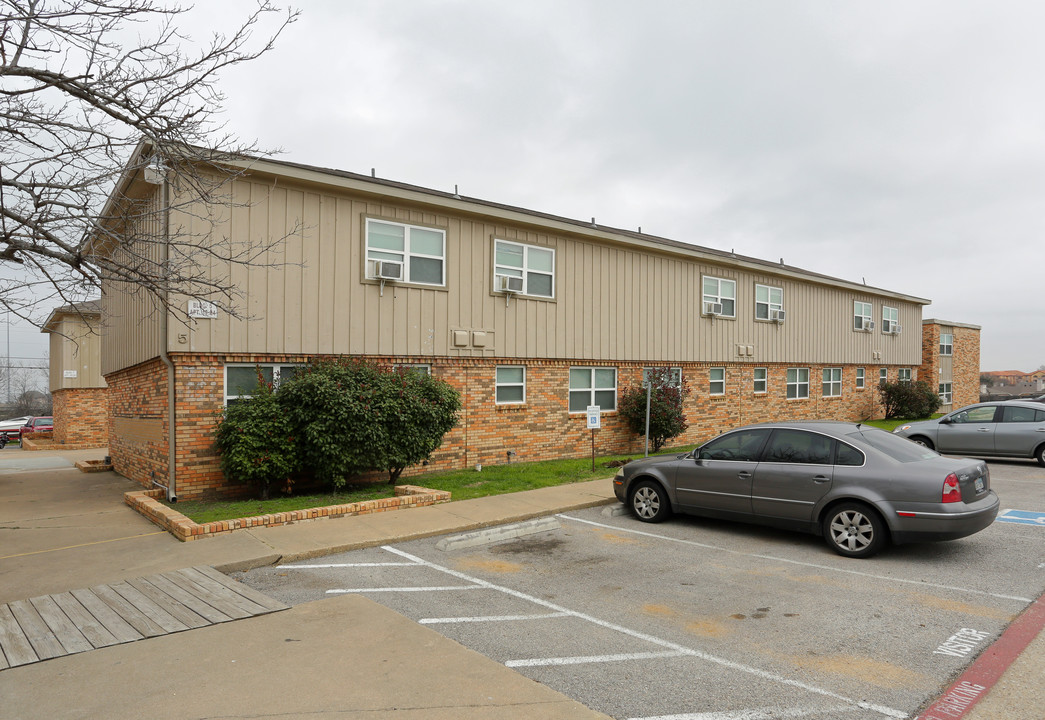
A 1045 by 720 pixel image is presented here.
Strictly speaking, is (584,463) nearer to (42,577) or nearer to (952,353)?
(42,577)

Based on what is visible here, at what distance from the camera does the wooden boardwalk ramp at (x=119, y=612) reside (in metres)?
4.97

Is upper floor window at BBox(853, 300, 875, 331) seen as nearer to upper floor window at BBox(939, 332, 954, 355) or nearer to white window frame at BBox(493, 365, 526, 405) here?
upper floor window at BBox(939, 332, 954, 355)

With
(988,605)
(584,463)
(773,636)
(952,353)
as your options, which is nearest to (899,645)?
(773,636)

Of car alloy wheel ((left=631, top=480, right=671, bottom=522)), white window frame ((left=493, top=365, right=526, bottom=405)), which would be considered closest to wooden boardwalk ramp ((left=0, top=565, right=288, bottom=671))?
car alloy wheel ((left=631, top=480, right=671, bottom=522))

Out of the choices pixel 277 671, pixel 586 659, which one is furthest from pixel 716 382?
pixel 277 671

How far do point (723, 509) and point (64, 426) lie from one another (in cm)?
2919

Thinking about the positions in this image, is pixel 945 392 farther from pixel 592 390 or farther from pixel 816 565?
pixel 816 565

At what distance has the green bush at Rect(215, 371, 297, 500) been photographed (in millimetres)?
9977

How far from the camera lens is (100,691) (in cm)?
420

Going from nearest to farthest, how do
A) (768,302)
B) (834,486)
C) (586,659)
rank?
(586,659) → (834,486) → (768,302)

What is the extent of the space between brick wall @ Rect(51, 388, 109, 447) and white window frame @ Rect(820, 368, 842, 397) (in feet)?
92.4

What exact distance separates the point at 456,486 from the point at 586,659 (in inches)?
288

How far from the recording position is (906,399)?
1078 inches

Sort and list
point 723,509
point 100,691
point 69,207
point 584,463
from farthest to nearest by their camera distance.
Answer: point 584,463 < point 723,509 < point 69,207 < point 100,691
